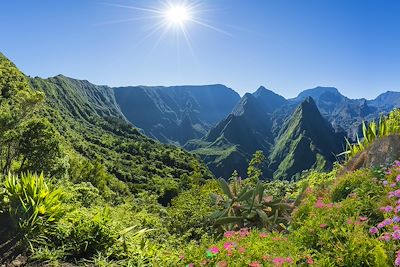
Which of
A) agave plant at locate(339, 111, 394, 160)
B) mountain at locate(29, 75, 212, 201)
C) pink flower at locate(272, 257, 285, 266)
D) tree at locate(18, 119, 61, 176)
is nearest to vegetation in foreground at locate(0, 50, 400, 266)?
pink flower at locate(272, 257, 285, 266)

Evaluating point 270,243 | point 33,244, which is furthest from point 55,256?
point 270,243

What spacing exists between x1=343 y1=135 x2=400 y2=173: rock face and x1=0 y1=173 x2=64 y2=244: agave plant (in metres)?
6.75

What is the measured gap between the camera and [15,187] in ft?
21.3

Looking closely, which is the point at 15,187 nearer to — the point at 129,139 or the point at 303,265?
Answer: the point at 303,265

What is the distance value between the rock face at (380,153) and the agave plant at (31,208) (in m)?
6.75

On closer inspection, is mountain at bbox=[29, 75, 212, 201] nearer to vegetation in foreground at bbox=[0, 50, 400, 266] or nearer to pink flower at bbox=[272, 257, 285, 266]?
vegetation in foreground at bbox=[0, 50, 400, 266]

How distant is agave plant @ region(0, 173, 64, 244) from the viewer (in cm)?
586

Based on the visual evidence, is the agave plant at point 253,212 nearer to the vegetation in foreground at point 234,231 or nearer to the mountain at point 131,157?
the vegetation in foreground at point 234,231

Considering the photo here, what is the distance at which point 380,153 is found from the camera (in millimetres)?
8406

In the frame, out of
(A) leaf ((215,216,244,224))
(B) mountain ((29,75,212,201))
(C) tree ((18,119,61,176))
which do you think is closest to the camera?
(A) leaf ((215,216,244,224))

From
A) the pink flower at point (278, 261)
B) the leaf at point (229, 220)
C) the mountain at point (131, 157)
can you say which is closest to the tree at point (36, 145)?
the leaf at point (229, 220)

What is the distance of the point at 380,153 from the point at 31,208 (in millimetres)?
7433

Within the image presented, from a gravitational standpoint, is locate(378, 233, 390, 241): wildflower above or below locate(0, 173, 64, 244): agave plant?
below

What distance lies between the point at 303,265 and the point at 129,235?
10.9ft
